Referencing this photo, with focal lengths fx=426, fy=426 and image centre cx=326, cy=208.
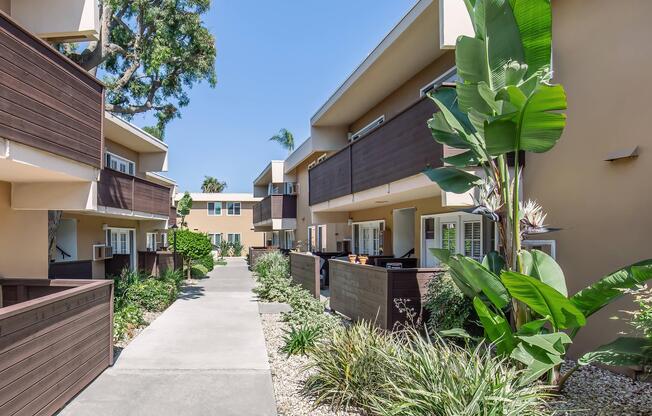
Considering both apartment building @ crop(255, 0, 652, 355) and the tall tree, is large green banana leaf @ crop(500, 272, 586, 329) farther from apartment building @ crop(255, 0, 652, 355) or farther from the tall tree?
the tall tree

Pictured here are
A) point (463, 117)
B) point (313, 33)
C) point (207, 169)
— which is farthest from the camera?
point (207, 169)

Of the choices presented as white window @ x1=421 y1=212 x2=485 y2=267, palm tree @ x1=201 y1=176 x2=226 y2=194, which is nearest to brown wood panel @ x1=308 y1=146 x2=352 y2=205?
white window @ x1=421 y1=212 x2=485 y2=267

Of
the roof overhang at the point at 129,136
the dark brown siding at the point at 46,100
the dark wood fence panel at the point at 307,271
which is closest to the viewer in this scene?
the dark brown siding at the point at 46,100

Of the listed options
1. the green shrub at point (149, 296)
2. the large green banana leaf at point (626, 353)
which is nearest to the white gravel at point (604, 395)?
the large green banana leaf at point (626, 353)

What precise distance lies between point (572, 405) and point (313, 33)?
55.7 ft

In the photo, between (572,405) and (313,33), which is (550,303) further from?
(313,33)

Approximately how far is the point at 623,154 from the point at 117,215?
42.5 feet

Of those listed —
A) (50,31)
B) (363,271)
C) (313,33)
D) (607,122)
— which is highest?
(313,33)

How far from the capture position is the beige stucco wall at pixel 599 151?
6.04m

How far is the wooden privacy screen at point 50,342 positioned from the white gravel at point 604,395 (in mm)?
5760

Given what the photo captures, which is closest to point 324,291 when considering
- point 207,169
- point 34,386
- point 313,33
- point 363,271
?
point 363,271

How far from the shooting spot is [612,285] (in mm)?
4656

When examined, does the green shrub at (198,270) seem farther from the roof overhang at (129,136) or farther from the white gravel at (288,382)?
the white gravel at (288,382)

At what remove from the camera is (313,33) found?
18.4 meters
